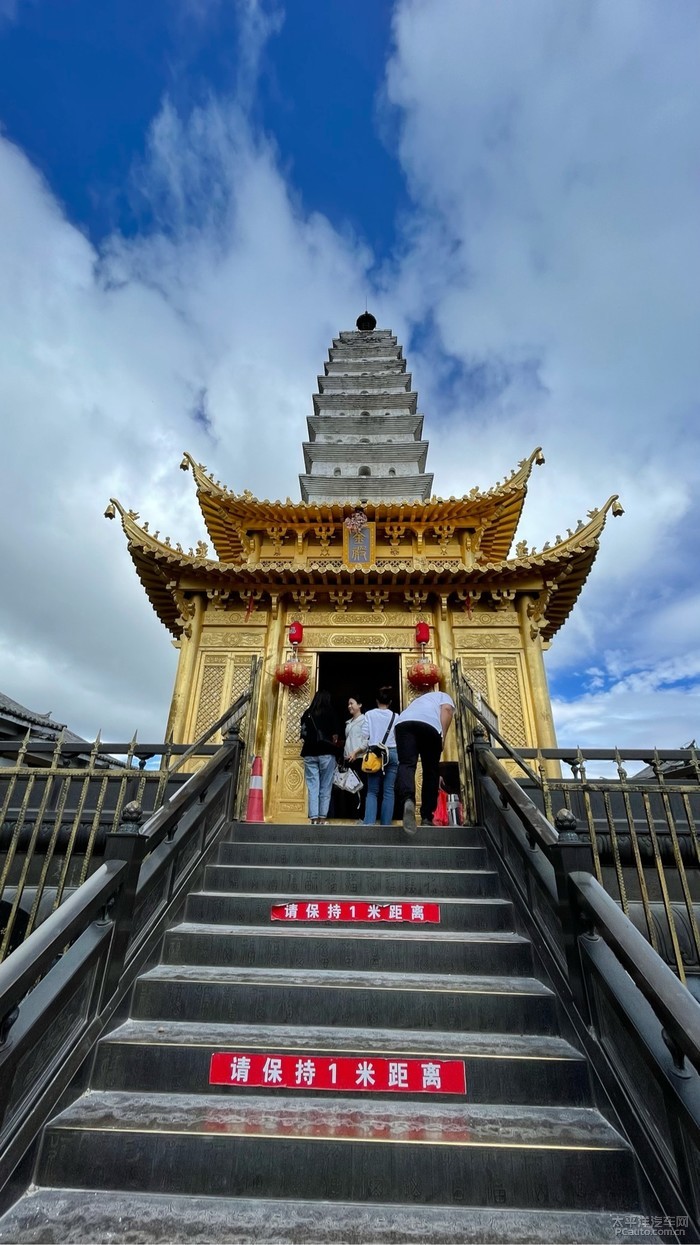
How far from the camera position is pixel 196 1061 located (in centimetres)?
254

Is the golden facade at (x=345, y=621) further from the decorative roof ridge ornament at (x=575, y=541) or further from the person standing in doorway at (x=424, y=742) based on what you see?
the person standing in doorway at (x=424, y=742)

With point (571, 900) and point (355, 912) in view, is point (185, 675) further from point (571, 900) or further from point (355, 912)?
point (571, 900)

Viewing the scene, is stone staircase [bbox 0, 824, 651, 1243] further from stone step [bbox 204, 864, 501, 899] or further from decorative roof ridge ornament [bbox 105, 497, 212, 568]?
decorative roof ridge ornament [bbox 105, 497, 212, 568]

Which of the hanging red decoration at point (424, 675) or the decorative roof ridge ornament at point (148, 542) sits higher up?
the decorative roof ridge ornament at point (148, 542)

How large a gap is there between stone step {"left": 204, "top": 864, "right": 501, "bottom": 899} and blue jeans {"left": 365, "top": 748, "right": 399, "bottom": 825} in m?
1.89

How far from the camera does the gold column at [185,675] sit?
28.7ft

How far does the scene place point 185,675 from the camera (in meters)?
9.12

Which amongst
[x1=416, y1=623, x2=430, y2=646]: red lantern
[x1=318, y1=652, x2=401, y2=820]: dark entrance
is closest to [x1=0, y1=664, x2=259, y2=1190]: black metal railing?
[x1=416, y1=623, x2=430, y2=646]: red lantern

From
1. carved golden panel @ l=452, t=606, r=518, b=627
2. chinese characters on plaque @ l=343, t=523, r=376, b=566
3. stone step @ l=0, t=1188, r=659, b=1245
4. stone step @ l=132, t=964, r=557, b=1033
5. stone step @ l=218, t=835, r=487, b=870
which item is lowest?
stone step @ l=0, t=1188, r=659, b=1245

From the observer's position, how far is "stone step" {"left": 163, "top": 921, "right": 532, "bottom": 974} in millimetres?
3182

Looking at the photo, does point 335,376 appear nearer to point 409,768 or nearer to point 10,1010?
point 409,768

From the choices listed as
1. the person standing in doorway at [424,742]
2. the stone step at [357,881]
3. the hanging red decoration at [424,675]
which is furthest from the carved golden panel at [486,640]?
the stone step at [357,881]

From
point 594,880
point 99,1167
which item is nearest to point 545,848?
point 594,880

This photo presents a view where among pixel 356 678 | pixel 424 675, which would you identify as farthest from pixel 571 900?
pixel 356 678
